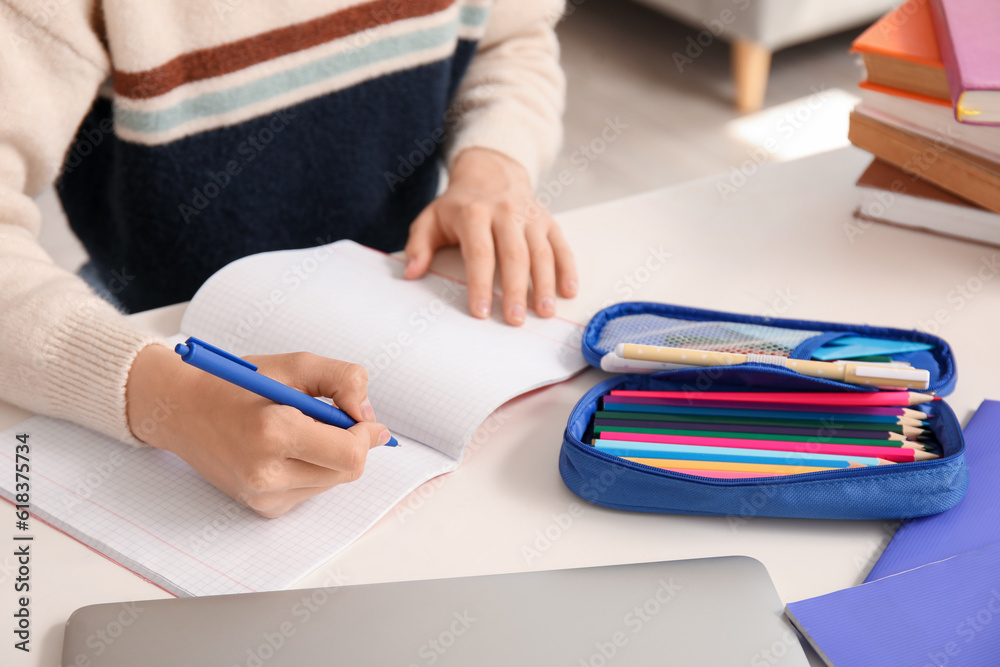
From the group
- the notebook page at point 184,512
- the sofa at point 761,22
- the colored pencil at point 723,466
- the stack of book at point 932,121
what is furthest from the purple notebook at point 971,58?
the sofa at point 761,22

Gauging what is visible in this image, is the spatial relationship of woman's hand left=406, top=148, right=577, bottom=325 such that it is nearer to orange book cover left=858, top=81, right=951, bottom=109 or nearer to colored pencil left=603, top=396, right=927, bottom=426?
colored pencil left=603, top=396, right=927, bottom=426

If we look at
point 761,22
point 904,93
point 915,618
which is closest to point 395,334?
point 915,618

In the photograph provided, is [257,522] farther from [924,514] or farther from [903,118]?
[903,118]

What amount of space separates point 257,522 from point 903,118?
0.62 m

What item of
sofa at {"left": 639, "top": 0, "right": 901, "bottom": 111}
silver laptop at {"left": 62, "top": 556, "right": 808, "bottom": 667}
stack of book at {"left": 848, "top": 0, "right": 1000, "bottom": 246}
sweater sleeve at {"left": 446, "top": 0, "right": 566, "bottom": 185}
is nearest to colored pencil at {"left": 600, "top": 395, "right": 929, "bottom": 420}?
silver laptop at {"left": 62, "top": 556, "right": 808, "bottom": 667}

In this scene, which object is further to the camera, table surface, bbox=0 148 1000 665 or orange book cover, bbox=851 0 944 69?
orange book cover, bbox=851 0 944 69

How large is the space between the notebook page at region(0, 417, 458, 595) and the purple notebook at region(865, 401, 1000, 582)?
26cm

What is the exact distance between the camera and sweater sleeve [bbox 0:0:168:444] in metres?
0.56

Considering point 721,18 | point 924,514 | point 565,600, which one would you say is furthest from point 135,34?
point 721,18

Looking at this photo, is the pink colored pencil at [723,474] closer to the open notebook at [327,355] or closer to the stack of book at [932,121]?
the open notebook at [327,355]

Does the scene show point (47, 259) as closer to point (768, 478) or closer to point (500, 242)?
point (500, 242)

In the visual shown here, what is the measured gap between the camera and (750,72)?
231 cm

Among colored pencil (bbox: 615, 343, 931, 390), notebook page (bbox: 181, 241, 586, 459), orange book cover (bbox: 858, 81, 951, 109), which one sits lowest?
notebook page (bbox: 181, 241, 586, 459)

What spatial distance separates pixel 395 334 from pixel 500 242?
0.51 feet
